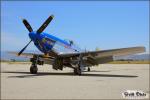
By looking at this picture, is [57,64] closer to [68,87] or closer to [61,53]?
[61,53]

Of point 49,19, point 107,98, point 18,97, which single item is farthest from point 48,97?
point 49,19

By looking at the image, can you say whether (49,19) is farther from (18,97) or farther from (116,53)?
(18,97)

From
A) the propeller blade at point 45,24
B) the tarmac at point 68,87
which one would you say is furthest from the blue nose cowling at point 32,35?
the tarmac at point 68,87

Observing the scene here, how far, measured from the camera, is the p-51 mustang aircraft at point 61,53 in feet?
77.6

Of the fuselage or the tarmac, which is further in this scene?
the fuselage

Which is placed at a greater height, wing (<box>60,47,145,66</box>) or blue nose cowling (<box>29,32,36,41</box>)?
blue nose cowling (<box>29,32,36,41</box>)

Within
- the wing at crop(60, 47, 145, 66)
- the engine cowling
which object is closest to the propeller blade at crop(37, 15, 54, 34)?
the wing at crop(60, 47, 145, 66)

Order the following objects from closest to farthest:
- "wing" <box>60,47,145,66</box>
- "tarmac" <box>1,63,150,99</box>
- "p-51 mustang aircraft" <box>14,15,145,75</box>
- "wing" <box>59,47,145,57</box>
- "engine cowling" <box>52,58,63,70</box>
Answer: "tarmac" <box>1,63,150,99</box> < "wing" <box>59,47,145,57</box> < "wing" <box>60,47,145,66</box> < "p-51 mustang aircraft" <box>14,15,145,75</box> < "engine cowling" <box>52,58,63,70</box>

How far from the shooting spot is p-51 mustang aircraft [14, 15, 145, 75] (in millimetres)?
23656

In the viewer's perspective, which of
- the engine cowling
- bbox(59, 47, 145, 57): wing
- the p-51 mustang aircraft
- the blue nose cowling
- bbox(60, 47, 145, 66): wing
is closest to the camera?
bbox(59, 47, 145, 57): wing

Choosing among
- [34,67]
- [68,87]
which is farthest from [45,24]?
[68,87]

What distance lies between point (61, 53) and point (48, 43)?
1469 mm

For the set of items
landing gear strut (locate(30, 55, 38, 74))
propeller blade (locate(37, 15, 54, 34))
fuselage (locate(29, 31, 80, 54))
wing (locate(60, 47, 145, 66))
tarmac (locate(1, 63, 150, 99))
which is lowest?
tarmac (locate(1, 63, 150, 99))

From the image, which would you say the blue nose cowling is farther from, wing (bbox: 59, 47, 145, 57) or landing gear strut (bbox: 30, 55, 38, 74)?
wing (bbox: 59, 47, 145, 57)
